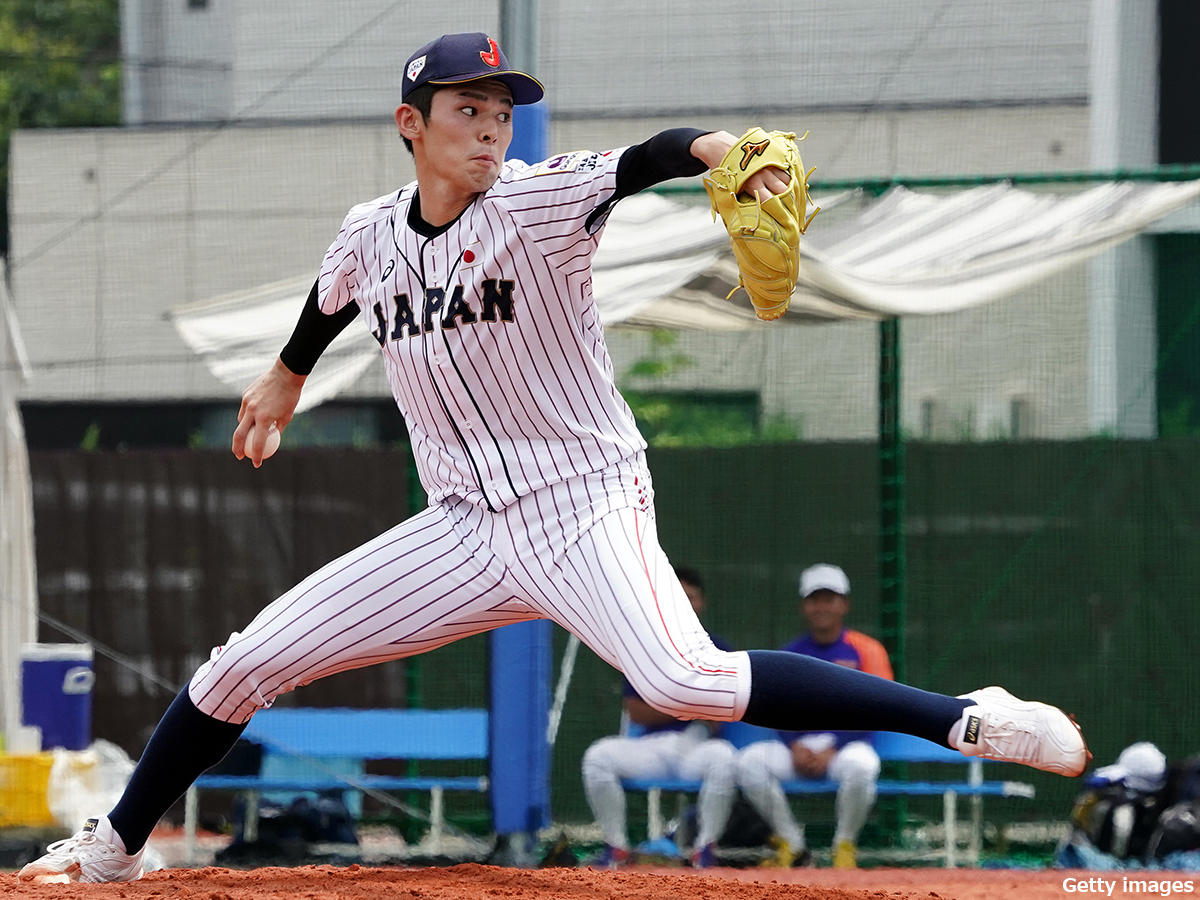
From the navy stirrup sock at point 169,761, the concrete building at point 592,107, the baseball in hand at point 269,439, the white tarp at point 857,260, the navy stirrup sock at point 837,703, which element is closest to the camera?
the navy stirrup sock at point 837,703

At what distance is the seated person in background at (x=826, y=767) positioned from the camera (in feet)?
18.0

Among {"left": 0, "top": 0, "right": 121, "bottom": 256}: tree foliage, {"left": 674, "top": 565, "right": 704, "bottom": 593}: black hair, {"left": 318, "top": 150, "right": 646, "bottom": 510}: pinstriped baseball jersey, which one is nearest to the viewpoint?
{"left": 318, "top": 150, "right": 646, "bottom": 510}: pinstriped baseball jersey

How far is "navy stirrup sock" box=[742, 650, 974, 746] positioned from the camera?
2.70m

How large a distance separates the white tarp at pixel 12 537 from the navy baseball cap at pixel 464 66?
3.51 m

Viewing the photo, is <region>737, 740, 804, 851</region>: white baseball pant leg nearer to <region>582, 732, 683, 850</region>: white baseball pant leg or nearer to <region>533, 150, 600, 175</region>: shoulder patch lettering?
<region>582, 732, 683, 850</region>: white baseball pant leg

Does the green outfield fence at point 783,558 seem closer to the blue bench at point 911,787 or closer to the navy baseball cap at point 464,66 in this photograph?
the blue bench at point 911,787

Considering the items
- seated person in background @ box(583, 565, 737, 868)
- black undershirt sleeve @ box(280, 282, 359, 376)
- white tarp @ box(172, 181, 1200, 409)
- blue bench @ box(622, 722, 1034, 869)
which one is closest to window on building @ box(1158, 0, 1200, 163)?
white tarp @ box(172, 181, 1200, 409)

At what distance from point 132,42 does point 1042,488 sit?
936 centimetres

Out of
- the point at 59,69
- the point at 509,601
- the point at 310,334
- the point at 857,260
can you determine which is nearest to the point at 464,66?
the point at 310,334

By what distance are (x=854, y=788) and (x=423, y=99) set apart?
3524mm

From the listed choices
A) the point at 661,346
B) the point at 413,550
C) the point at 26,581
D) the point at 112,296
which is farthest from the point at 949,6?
the point at 413,550

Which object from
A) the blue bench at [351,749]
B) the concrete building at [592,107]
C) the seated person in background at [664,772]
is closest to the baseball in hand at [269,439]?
the blue bench at [351,749]

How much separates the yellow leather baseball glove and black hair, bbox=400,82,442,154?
2.44ft

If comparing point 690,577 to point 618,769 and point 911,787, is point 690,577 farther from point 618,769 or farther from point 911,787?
point 911,787
